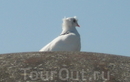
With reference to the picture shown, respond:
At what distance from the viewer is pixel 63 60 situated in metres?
14.5

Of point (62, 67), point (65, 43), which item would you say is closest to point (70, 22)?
point (65, 43)

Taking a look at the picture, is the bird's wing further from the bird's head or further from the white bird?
the bird's head

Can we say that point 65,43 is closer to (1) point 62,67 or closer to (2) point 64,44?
(2) point 64,44

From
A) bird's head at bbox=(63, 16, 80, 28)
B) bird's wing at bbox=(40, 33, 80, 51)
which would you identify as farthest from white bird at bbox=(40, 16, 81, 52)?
bird's head at bbox=(63, 16, 80, 28)

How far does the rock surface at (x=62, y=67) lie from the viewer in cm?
1338

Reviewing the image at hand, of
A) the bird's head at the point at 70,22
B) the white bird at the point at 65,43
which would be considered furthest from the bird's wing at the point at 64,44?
the bird's head at the point at 70,22

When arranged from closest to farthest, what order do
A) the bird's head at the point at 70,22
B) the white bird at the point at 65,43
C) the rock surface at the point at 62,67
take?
the rock surface at the point at 62,67
the white bird at the point at 65,43
the bird's head at the point at 70,22

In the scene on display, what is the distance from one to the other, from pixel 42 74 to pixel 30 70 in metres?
0.45

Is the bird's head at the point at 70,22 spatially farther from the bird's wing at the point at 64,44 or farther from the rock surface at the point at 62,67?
the rock surface at the point at 62,67

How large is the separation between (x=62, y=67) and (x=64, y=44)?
934cm

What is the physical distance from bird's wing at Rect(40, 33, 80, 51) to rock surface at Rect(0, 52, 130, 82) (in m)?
7.37

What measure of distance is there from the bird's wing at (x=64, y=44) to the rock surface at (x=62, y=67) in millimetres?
7369

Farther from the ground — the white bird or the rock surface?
the white bird

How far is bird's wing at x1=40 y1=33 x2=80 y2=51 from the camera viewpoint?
23.0 meters
